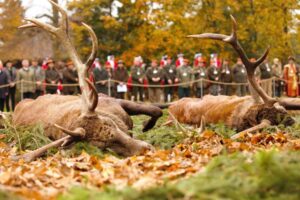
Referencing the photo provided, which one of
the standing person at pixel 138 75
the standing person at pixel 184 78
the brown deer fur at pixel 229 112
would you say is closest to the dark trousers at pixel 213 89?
the standing person at pixel 184 78

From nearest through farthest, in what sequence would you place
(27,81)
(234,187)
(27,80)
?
(234,187), (27,81), (27,80)

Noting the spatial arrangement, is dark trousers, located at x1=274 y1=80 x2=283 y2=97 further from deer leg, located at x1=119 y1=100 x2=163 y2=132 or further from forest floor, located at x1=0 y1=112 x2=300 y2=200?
forest floor, located at x1=0 y1=112 x2=300 y2=200

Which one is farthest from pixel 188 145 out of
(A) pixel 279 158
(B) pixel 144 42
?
(B) pixel 144 42

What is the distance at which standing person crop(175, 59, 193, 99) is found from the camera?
25.5m

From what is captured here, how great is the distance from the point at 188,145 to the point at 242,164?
3557 mm

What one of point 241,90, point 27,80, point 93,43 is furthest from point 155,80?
point 93,43

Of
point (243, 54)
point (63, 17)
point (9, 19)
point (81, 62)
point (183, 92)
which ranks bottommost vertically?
point (183, 92)

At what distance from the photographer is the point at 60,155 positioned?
7.86 meters

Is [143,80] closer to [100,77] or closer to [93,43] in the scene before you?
[100,77]

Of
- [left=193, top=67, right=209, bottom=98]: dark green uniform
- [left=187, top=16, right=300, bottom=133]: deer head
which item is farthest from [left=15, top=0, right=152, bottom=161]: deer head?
[left=193, top=67, right=209, bottom=98]: dark green uniform

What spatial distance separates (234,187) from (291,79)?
76.2 feet

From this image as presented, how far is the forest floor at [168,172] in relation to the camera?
4.35 m

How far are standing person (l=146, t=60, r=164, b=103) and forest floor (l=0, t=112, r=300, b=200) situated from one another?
53.5 feet

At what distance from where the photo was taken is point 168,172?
5812 millimetres
